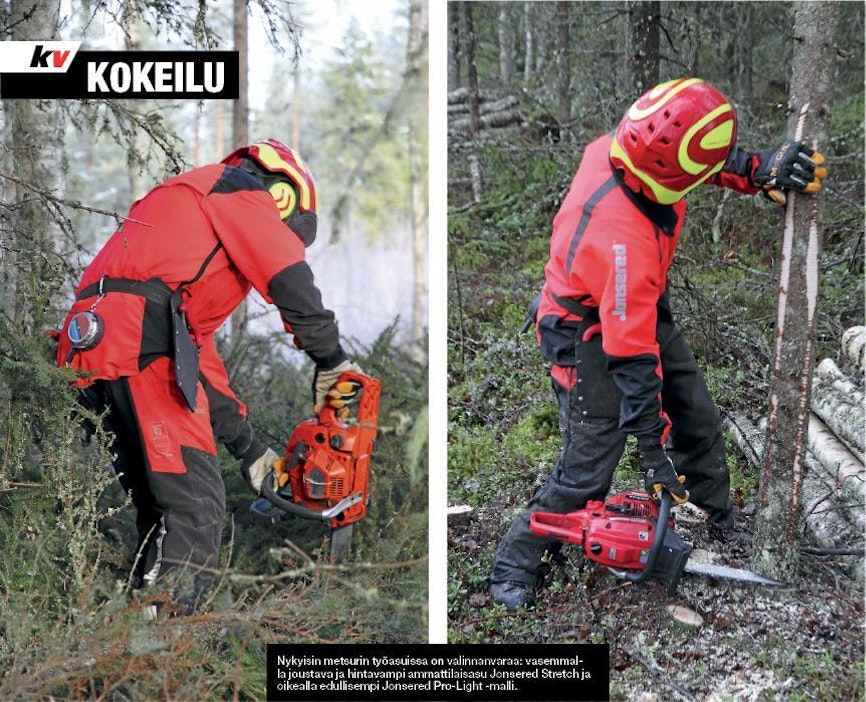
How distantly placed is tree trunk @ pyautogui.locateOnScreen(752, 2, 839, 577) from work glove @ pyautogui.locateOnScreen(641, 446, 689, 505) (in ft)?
1.33

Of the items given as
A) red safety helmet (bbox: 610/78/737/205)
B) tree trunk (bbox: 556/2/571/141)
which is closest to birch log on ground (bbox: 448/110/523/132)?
tree trunk (bbox: 556/2/571/141)

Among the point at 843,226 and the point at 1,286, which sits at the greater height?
the point at 843,226

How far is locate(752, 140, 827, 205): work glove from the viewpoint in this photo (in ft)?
9.69

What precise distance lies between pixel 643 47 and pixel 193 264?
2.29 m

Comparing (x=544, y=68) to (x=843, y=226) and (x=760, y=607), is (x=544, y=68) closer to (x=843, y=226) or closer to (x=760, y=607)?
(x=843, y=226)

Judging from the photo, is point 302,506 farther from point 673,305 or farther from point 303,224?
point 673,305

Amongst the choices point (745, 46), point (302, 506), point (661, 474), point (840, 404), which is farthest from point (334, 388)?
point (745, 46)

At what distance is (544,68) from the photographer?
4355 mm

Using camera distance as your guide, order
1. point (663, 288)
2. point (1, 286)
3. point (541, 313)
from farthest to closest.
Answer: point (1, 286)
point (541, 313)
point (663, 288)

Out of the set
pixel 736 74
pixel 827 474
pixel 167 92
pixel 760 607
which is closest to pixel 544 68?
pixel 736 74

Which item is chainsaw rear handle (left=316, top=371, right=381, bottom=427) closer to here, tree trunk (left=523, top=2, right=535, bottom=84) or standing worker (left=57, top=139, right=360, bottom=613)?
standing worker (left=57, top=139, right=360, bottom=613)

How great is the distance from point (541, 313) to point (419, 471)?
1.19 meters

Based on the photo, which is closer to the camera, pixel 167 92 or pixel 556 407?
pixel 167 92

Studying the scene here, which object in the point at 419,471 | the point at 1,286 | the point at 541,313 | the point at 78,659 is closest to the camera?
the point at 78,659
